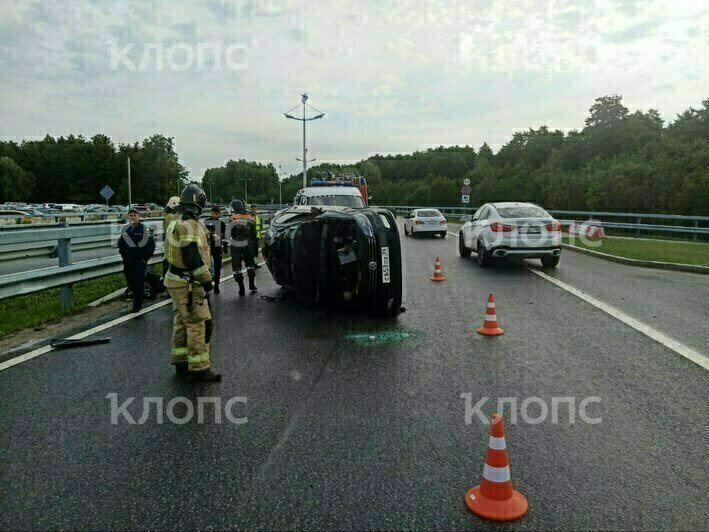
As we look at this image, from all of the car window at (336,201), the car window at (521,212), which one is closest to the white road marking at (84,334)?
the car window at (521,212)

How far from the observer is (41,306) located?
9.55 m

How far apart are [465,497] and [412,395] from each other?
1787 millimetres

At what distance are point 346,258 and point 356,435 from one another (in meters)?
4.39

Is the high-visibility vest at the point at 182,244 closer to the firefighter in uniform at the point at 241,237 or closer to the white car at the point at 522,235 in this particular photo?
the firefighter in uniform at the point at 241,237

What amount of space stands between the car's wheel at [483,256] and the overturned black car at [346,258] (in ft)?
20.6

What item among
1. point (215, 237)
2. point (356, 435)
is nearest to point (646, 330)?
point (356, 435)

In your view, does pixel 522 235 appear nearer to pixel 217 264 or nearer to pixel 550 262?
pixel 550 262

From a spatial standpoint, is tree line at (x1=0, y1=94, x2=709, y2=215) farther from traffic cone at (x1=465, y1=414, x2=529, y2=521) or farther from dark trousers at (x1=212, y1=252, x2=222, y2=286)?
traffic cone at (x1=465, y1=414, x2=529, y2=521)

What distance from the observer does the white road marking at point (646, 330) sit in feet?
20.3

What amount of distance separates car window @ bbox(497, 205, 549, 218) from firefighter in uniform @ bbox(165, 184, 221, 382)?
10028 millimetres

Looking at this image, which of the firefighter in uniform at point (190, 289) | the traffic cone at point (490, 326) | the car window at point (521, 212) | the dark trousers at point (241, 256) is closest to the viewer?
the firefighter in uniform at point (190, 289)

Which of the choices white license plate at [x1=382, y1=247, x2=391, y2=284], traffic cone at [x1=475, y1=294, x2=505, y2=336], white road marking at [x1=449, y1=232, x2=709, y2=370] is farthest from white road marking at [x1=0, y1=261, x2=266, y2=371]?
white road marking at [x1=449, y1=232, x2=709, y2=370]

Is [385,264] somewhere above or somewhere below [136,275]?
above

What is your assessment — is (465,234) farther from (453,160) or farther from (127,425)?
(453,160)
